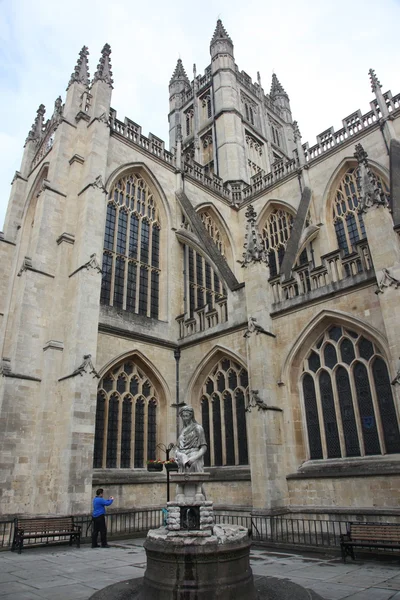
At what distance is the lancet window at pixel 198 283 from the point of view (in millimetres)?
19094

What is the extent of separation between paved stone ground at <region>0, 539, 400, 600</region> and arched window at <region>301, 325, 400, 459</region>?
10.7 ft

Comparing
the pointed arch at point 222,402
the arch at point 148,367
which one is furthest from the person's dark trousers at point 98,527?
the arch at point 148,367

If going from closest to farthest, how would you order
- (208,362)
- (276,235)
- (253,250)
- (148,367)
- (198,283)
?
(253,250) → (208,362) → (148,367) → (198,283) → (276,235)

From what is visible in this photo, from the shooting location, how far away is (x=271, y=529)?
1082 cm

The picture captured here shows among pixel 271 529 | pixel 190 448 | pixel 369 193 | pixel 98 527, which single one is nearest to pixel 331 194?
pixel 369 193

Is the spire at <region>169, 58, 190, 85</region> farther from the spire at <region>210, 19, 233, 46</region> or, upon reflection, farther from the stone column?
the stone column

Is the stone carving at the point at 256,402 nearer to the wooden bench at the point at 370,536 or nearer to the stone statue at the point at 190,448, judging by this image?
the wooden bench at the point at 370,536

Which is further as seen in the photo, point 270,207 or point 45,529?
point 270,207

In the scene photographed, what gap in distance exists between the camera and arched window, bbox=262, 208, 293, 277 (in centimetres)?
2148

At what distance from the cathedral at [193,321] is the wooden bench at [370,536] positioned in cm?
174

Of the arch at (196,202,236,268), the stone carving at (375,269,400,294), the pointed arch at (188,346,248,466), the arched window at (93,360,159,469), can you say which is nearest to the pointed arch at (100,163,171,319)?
the arched window at (93,360,159,469)

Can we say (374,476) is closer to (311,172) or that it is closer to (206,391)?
(206,391)

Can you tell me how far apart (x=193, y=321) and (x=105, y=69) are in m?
12.2

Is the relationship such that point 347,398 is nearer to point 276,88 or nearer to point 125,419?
point 125,419
